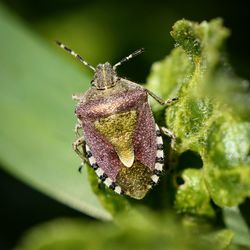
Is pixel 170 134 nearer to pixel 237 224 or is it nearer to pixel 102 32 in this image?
pixel 237 224

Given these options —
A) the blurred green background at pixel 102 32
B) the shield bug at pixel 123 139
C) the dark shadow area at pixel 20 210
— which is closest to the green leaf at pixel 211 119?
the shield bug at pixel 123 139

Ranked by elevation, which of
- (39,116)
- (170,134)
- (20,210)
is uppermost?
(39,116)

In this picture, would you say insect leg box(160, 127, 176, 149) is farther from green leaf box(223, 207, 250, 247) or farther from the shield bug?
green leaf box(223, 207, 250, 247)

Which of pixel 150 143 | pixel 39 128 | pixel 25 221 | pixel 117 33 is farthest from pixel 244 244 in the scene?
pixel 117 33

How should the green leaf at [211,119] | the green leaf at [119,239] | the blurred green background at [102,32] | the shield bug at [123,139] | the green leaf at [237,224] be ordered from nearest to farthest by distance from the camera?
the green leaf at [119,239] → the green leaf at [211,119] → the green leaf at [237,224] → the shield bug at [123,139] → the blurred green background at [102,32]

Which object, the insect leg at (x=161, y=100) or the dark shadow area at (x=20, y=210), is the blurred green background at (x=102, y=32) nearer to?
the dark shadow area at (x=20, y=210)

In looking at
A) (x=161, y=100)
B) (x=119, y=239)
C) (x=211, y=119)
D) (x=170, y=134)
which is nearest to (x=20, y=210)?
(x=161, y=100)
